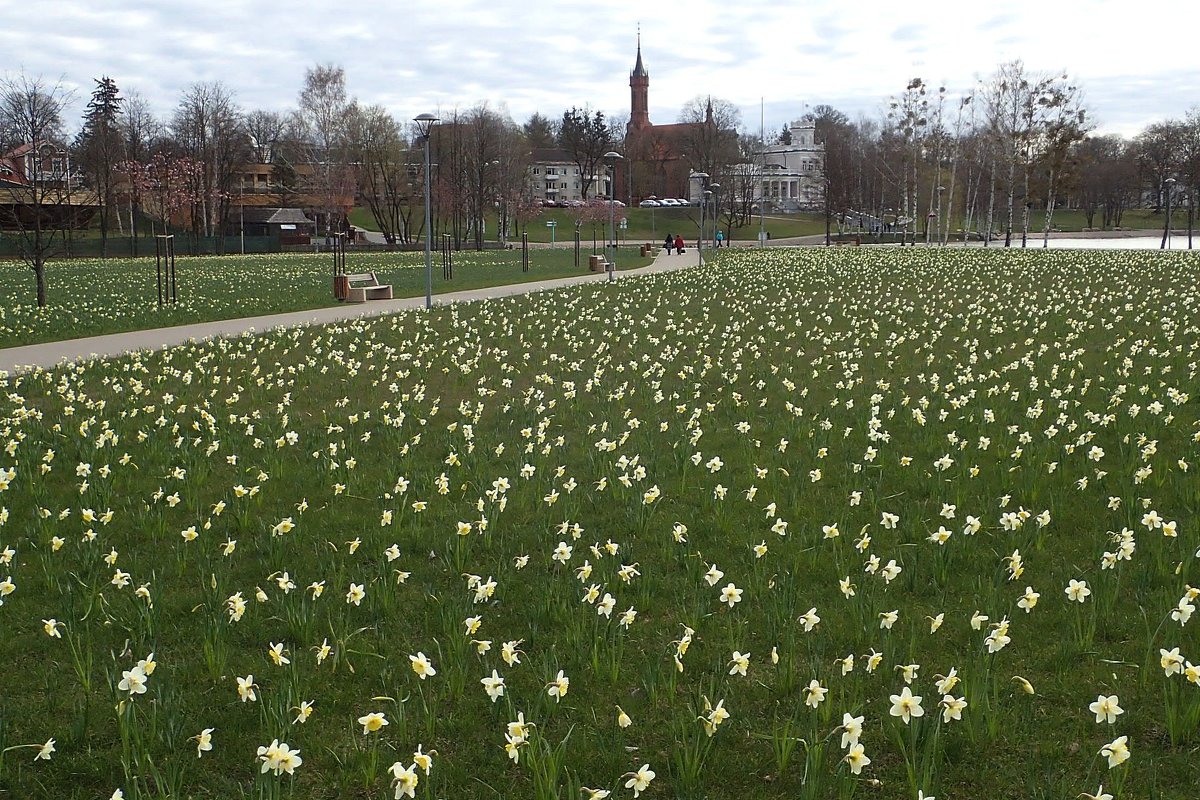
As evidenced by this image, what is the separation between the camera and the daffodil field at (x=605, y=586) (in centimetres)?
376

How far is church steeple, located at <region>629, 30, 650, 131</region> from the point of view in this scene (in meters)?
156

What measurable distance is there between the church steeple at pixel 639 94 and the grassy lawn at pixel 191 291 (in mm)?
114317

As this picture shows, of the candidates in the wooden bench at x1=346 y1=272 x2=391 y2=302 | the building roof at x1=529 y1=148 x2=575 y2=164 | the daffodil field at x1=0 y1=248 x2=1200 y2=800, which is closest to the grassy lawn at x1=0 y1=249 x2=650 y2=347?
the wooden bench at x1=346 y1=272 x2=391 y2=302

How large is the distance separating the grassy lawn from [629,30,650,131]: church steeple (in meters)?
114

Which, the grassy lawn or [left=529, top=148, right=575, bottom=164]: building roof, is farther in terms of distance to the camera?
[left=529, top=148, right=575, bottom=164]: building roof

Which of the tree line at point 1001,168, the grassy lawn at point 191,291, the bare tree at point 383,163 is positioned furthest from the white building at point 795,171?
the grassy lawn at point 191,291

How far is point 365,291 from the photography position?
2550 cm

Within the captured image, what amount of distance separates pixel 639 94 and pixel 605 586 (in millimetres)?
158986

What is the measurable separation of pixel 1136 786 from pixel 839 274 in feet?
88.3

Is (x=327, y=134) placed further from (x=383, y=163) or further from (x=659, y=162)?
(x=659, y=162)

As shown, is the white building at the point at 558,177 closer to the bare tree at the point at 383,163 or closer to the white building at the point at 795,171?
the white building at the point at 795,171

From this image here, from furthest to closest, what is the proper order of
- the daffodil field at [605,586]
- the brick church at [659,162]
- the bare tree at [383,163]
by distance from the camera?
the brick church at [659,162] → the bare tree at [383,163] → the daffodil field at [605,586]

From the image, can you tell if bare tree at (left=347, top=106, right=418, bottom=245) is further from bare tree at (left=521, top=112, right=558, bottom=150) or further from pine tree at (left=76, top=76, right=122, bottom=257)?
bare tree at (left=521, top=112, right=558, bottom=150)

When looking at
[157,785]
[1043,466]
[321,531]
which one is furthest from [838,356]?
→ [157,785]
